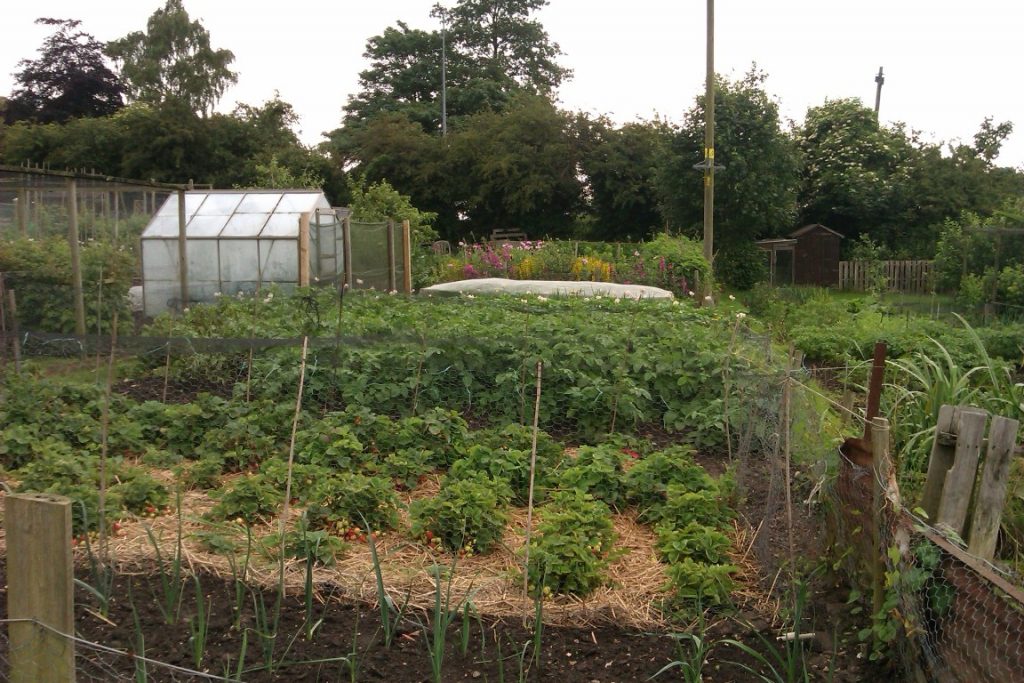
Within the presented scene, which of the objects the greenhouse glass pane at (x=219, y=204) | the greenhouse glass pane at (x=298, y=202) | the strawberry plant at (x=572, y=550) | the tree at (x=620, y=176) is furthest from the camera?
the tree at (x=620, y=176)

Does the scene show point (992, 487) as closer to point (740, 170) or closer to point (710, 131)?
point (710, 131)

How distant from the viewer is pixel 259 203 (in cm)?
1712

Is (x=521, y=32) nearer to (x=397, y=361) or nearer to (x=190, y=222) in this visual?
(x=190, y=222)

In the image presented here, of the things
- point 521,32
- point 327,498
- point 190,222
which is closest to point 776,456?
point 327,498

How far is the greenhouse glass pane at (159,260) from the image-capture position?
15.8 metres

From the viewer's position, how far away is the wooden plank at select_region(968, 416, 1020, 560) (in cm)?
321

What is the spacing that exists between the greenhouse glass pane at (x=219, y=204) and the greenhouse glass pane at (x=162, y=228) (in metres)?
0.88

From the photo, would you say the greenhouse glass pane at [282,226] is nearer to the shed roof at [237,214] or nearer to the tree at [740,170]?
the shed roof at [237,214]

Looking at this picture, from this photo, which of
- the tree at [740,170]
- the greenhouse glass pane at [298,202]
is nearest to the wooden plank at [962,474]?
the greenhouse glass pane at [298,202]

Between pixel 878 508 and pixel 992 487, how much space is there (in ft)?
1.22

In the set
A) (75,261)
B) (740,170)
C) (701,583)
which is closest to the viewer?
(701,583)

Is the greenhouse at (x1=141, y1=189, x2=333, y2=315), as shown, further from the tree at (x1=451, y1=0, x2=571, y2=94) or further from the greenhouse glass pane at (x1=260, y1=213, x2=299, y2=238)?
the tree at (x1=451, y1=0, x2=571, y2=94)

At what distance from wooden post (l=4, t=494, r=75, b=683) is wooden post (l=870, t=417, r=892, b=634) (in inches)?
100

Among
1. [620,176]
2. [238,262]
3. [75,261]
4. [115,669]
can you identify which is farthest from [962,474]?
[620,176]
